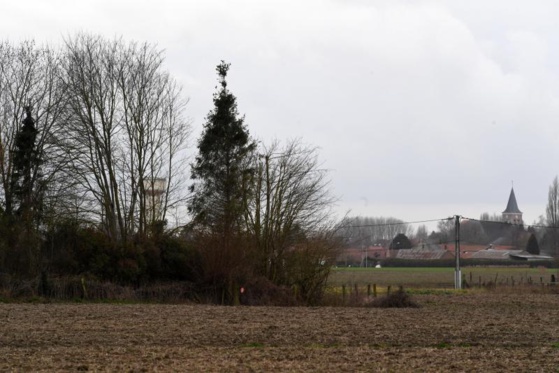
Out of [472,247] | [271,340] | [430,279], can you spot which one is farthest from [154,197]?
[472,247]

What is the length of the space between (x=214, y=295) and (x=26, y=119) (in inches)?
540

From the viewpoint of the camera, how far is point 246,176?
4325 centimetres

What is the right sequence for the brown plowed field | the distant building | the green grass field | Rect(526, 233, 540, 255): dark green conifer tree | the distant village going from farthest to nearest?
Rect(526, 233, 540, 255): dark green conifer tree < the distant village < the green grass field < the distant building < the brown plowed field

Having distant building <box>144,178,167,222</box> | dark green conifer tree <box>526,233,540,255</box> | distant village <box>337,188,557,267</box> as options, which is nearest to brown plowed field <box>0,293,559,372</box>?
distant building <box>144,178,167,222</box>

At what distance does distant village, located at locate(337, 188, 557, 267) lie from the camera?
121000 mm

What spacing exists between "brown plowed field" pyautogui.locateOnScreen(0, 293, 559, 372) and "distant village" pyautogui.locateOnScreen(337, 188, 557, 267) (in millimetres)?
69727

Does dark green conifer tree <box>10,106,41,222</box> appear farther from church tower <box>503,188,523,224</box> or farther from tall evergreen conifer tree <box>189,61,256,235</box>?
church tower <box>503,188,523,224</box>

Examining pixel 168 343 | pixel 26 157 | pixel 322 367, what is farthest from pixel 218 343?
pixel 26 157

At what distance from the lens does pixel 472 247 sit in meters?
148

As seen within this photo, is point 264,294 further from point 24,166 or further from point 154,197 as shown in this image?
point 24,166

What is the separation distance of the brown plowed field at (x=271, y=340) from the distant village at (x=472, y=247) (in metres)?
69.7

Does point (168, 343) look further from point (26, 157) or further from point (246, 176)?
point (26, 157)

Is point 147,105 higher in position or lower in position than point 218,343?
higher

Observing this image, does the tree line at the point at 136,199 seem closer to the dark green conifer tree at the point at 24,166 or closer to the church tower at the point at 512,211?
the dark green conifer tree at the point at 24,166
